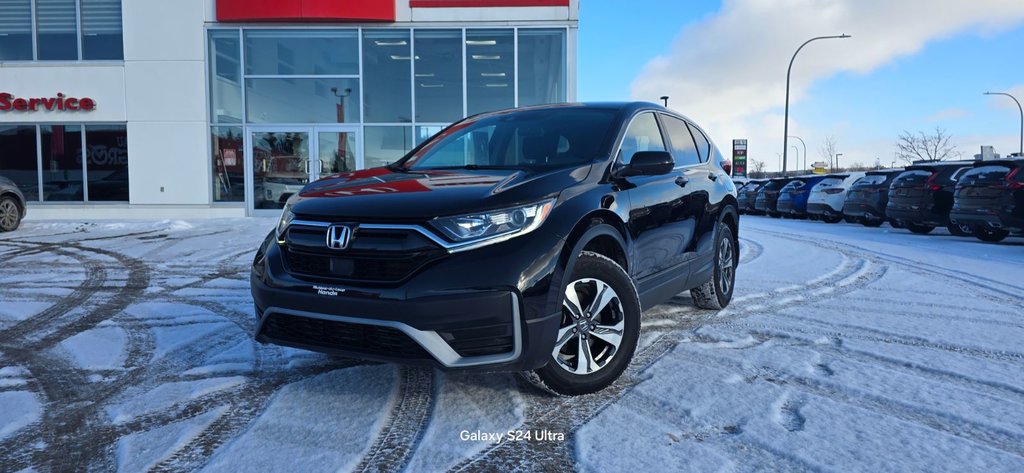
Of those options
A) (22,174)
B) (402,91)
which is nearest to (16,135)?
(22,174)

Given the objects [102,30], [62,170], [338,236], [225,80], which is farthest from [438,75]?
[338,236]

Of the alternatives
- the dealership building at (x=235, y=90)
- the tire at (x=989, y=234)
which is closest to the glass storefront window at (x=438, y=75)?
the dealership building at (x=235, y=90)

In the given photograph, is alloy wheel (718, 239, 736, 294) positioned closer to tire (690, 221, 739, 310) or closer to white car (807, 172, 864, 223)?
tire (690, 221, 739, 310)

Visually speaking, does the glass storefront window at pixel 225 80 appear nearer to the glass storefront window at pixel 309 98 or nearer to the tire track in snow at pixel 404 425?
the glass storefront window at pixel 309 98

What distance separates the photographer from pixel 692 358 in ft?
12.5

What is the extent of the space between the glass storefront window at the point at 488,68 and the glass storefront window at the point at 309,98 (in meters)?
2.94

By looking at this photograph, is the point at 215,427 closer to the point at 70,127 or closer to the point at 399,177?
the point at 399,177

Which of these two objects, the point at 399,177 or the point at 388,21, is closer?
the point at 399,177

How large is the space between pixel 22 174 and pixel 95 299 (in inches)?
568

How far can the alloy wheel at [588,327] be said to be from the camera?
118 inches

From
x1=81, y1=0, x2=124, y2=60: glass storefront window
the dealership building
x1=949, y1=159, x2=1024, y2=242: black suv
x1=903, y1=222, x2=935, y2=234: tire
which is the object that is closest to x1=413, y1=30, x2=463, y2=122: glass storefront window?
the dealership building

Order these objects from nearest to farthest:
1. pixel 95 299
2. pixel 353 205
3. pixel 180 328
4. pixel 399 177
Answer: pixel 353 205
pixel 399 177
pixel 180 328
pixel 95 299

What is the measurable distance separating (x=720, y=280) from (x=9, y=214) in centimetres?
1298

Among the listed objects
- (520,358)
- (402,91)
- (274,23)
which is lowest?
(520,358)
